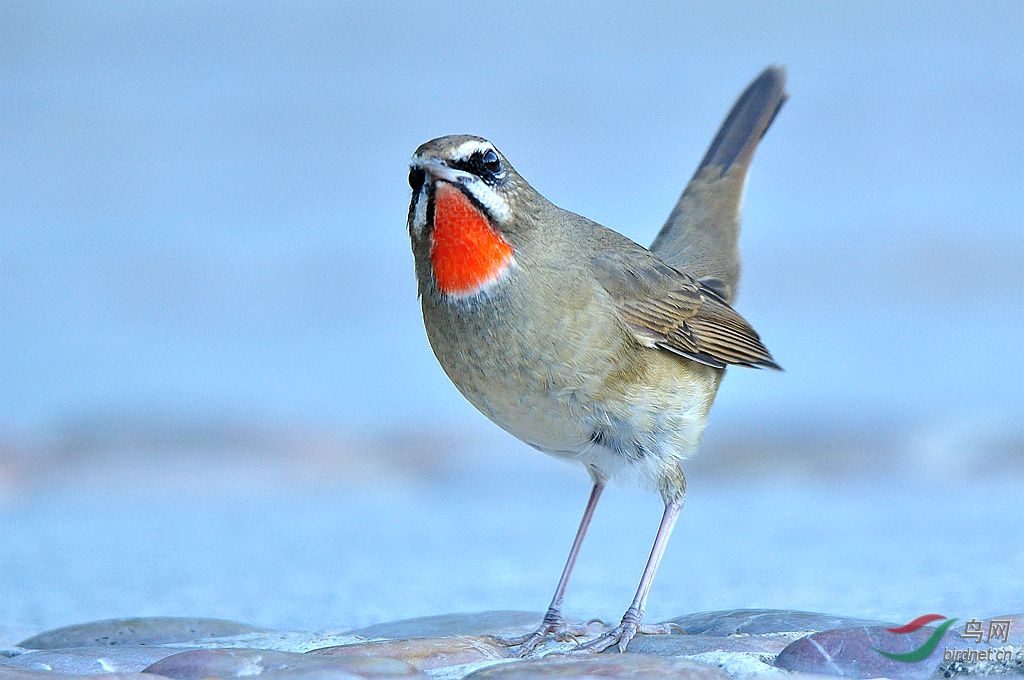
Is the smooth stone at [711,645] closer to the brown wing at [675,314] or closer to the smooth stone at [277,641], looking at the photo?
the smooth stone at [277,641]

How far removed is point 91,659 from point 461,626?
4.04 feet

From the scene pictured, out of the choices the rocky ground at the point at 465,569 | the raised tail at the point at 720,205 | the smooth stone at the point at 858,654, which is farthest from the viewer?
the raised tail at the point at 720,205

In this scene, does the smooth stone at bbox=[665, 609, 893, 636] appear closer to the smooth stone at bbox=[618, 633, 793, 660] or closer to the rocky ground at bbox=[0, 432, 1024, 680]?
the rocky ground at bbox=[0, 432, 1024, 680]

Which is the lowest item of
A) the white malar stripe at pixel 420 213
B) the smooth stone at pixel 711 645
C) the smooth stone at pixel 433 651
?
the smooth stone at pixel 433 651

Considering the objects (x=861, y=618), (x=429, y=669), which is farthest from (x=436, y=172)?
(x=861, y=618)

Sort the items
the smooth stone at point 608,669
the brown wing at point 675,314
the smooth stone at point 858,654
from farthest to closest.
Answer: the brown wing at point 675,314
the smooth stone at point 858,654
the smooth stone at point 608,669

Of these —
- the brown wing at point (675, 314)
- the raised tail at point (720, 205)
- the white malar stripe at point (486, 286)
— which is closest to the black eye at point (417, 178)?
the white malar stripe at point (486, 286)

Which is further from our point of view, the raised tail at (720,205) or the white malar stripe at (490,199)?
the raised tail at (720,205)

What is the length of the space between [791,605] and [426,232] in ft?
6.07

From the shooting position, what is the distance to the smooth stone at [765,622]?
15.7 feet

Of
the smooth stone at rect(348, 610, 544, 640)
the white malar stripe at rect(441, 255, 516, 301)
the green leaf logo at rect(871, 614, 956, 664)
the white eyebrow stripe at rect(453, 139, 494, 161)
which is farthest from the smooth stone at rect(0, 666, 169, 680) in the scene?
the green leaf logo at rect(871, 614, 956, 664)

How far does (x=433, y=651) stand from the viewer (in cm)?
439

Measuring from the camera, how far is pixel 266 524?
7477 millimetres

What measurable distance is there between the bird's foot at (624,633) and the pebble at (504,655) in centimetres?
3
